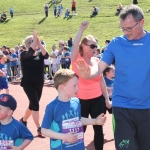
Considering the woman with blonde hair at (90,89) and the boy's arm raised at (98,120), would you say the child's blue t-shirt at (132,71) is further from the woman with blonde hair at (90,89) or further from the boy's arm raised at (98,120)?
the woman with blonde hair at (90,89)

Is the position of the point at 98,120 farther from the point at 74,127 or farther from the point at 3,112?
the point at 3,112

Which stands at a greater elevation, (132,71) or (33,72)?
(132,71)

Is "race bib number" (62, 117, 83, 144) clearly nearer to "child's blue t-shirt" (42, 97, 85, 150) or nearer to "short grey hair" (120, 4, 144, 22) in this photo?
"child's blue t-shirt" (42, 97, 85, 150)

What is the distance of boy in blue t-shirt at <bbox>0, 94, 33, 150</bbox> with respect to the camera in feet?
14.1

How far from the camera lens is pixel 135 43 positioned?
13.3 feet

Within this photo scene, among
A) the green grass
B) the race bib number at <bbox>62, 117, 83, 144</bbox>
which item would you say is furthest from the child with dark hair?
the green grass

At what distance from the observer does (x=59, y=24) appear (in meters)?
41.6

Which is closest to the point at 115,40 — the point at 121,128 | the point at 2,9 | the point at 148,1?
the point at 121,128

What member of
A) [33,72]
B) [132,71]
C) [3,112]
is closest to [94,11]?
[33,72]

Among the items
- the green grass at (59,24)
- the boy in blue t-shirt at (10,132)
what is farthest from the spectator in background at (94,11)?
the boy in blue t-shirt at (10,132)

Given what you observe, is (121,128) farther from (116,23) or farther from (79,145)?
(116,23)

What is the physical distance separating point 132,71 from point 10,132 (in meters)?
1.52

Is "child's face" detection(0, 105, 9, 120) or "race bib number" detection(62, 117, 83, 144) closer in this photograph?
"race bib number" detection(62, 117, 83, 144)

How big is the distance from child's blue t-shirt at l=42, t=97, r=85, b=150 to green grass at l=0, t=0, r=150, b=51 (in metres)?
28.4
